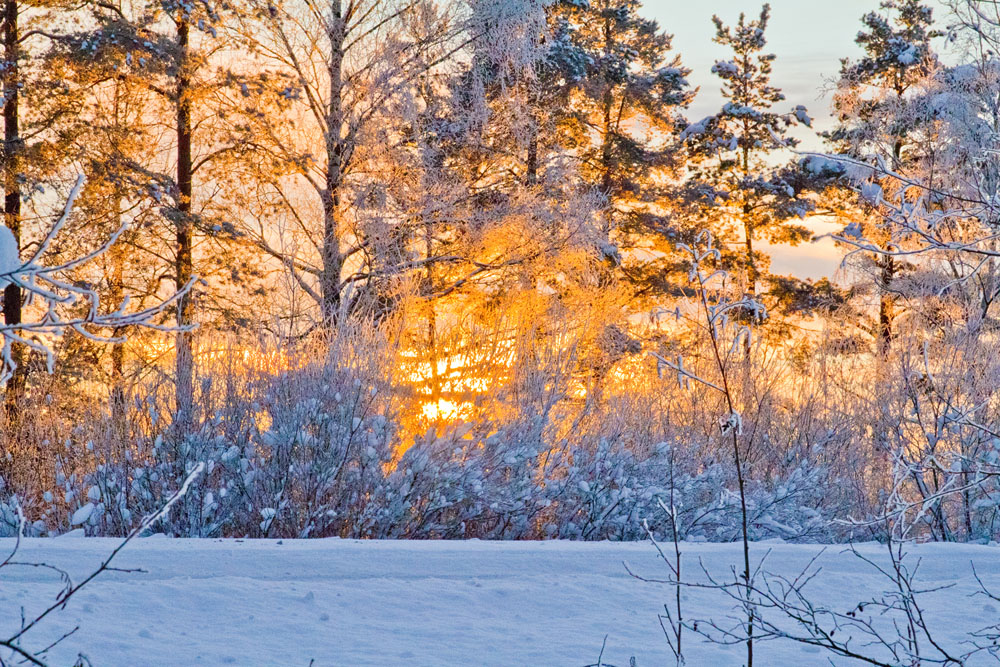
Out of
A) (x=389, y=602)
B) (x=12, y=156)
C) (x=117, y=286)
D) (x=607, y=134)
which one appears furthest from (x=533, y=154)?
(x=389, y=602)

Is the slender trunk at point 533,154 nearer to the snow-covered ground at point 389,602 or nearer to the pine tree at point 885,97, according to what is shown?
the pine tree at point 885,97

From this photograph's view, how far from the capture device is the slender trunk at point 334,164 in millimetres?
13766

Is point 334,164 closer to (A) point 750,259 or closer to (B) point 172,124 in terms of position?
(B) point 172,124

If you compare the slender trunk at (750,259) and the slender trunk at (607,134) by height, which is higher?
the slender trunk at (607,134)

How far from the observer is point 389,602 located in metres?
4.00

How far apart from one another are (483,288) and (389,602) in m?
11.0

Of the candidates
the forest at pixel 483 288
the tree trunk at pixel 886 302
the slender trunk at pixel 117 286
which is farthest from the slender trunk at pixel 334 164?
the tree trunk at pixel 886 302

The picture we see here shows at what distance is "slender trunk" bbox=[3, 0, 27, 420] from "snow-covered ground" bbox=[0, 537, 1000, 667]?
27.9 ft

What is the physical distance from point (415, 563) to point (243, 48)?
1079 centimetres

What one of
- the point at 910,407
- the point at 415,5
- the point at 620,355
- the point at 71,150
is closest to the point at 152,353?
the point at 71,150

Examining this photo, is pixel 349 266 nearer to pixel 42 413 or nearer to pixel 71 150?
pixel 71 150

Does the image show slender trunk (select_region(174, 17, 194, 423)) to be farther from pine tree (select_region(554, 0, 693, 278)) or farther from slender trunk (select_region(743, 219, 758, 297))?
slender trunk (select_region(743, 219, 758, 297))

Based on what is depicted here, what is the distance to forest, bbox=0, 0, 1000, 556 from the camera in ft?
20.3

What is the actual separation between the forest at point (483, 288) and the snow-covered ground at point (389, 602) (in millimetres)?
499
